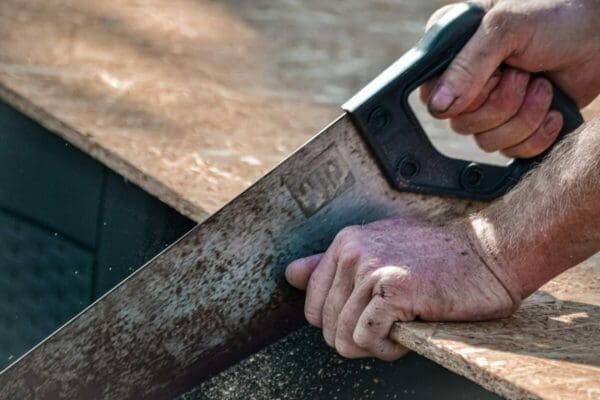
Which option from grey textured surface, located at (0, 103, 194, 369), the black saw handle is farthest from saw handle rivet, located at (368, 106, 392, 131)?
grey textured surface, located at (0, 103, 194, 369)

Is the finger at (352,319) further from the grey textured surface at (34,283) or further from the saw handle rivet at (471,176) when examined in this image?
the grey textured surface at (34,283)

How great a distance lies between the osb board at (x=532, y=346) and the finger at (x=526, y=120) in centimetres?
26

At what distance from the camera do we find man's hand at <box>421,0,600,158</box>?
2223mm

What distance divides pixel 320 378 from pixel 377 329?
383mm

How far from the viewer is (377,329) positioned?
207 centimetres

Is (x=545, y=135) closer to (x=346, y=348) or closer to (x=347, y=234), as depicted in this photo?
(x=347, y=234)

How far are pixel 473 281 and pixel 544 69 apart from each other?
1.38 feet

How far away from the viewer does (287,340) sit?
2338mm

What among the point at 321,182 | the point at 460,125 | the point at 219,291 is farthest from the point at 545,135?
the point at 219,291

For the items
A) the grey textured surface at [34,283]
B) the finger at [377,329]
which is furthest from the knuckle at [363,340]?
the grey textured surface at [34,283]

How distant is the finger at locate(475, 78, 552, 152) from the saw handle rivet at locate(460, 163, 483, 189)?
73mm

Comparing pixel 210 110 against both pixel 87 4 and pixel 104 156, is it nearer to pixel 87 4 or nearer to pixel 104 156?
pixel 104 156

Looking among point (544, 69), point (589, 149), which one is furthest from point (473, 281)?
point (544, 69)

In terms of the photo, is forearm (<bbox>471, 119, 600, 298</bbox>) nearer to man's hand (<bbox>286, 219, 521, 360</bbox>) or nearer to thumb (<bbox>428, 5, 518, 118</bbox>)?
man's hand (<bbox>286, 219, 521, 360</bbox>)
